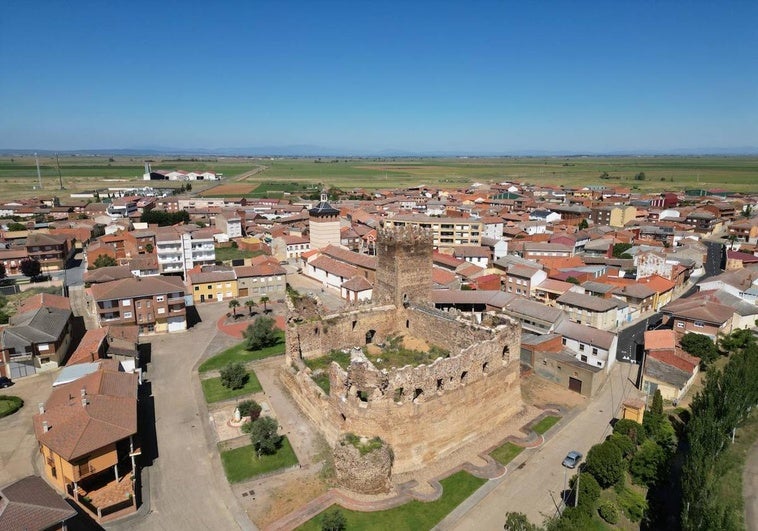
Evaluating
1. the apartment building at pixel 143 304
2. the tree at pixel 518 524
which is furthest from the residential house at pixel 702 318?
the apartment building at pixel 143 304

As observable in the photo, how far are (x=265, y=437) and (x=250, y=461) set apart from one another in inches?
60.9

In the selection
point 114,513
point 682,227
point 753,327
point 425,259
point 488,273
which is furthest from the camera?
point 682,227

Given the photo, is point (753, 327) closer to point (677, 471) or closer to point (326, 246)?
point (677, 471)

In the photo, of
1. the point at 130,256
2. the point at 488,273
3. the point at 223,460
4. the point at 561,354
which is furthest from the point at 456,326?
the point at 130,256

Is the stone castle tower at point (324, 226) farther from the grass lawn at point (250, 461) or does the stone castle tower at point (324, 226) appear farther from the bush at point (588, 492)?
the bush at point (588, 492)

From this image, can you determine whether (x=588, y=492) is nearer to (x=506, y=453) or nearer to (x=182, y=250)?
(x=506, y=453)

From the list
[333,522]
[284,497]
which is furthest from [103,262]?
[333,522]

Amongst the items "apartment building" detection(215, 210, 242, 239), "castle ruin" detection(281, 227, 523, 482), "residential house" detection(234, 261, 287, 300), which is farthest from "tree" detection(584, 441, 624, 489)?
"apartment building" detection(215, 210, 242, 239)

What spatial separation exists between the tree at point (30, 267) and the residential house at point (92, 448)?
1878 inches

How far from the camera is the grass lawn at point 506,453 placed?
2733 centimetres

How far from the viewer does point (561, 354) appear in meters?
38.6

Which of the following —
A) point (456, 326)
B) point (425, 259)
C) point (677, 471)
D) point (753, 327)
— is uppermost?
point (425, 259)

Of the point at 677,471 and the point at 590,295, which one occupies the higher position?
the point at 590,295

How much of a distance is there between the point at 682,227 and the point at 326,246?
7502cm
